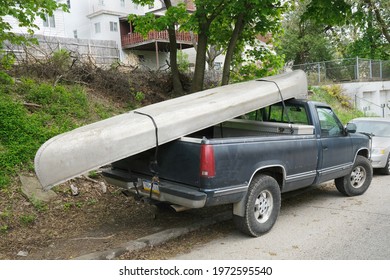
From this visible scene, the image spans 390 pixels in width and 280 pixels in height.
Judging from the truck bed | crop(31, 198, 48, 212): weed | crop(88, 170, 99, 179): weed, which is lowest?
crop(31, 198, 48, 212): weed

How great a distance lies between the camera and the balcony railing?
2736 cm

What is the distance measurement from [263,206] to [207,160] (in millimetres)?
1440

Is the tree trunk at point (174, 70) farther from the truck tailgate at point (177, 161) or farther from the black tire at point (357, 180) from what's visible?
the truck tailgate at point (177, 161)

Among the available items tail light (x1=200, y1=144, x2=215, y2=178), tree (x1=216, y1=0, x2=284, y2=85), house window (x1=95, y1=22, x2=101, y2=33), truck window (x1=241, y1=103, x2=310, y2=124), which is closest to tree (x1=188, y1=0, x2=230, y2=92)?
tree (x1=216, y1=0, x2=284, y2=85)

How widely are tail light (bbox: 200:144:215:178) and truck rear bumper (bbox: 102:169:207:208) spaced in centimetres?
27

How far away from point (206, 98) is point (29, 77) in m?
6.68

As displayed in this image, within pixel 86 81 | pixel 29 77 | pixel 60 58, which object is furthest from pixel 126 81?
pixel 29 77

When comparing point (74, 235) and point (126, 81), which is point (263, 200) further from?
point (126, 81)

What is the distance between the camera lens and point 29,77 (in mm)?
10297

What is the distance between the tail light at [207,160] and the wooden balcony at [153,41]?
893 inches

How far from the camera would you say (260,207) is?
548 cm

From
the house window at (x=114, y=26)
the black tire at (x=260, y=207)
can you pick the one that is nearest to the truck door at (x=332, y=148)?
the black tire at (x=260, y=207)

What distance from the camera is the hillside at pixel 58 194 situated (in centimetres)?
542

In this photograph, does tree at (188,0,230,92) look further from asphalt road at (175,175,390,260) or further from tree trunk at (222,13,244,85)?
asphalt road at (175,175,390,260)
